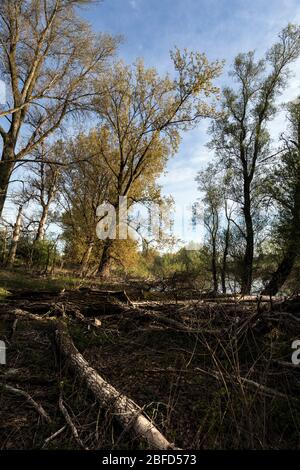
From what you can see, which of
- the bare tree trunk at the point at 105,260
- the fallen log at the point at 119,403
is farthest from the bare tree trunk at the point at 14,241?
the fallen log at the point at 119,403

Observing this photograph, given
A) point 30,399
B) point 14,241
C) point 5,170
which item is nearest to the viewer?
point 30,399

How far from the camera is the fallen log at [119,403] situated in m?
2.71

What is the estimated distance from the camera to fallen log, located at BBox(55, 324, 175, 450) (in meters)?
2.71

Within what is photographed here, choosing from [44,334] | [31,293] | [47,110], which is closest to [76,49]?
[47,110]

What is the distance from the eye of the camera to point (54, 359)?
4.49m

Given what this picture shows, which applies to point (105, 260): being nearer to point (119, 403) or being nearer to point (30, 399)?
point (30, 399)

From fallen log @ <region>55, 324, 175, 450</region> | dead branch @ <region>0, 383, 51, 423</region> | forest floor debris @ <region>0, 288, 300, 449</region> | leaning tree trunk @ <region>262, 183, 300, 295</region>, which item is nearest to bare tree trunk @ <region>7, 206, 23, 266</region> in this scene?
forest floor debris @ <region>0, 288, 300, 449</region>

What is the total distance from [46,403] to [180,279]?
8.37m

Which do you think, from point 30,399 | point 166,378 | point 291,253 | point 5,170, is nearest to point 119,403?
point 166,378

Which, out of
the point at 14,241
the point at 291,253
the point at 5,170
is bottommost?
the point at 14,241

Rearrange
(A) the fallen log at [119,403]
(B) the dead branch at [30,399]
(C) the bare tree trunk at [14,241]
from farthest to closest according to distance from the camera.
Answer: (C) the bare tree trunk at [14,241] < (B) the dead branch at [30,399] < (A) the fallen log at [119,403]

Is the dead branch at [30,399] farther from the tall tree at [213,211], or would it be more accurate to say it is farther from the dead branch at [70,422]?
the tall tree at [213,211]

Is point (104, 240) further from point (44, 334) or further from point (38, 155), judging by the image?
point (44, 334)

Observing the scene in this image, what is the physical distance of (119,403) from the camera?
319cm
